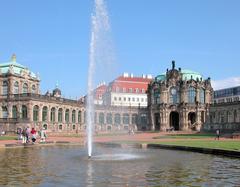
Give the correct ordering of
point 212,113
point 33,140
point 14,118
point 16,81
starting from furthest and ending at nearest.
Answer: point 212,113, point 16,81, point 14,118, point 33,140

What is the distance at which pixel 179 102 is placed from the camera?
398 feet

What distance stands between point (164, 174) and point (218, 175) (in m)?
2.41

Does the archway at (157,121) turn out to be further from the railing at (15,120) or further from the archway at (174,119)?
the railing at (15,120)

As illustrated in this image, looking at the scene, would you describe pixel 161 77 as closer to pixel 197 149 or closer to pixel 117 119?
pixel 117 119

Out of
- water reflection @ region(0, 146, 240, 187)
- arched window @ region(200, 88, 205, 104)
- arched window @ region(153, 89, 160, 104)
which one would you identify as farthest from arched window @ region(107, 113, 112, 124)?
water reflection @ region(0, 146, 240, 187)

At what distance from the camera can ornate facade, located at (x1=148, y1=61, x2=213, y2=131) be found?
11931 cm

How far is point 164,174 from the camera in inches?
A: 718

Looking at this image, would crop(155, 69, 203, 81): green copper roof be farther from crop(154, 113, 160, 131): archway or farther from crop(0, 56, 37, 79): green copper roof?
crop(0, 56, 37, 79): green copper roof

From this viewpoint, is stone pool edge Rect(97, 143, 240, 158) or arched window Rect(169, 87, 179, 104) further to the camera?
arched window Rect(169, 87, 179, 104)

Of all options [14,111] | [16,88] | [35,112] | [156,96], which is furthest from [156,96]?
[14,111]

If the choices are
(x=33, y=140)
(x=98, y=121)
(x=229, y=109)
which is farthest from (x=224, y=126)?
(x=33, y=140)

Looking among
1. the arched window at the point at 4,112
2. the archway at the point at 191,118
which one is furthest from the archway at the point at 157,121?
the arched window at the point at 4,112

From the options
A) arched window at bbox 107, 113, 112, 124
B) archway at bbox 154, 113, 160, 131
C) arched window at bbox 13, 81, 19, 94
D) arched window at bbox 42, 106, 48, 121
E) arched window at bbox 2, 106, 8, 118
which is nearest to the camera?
arched window at bbox 2, 106, 8, 118

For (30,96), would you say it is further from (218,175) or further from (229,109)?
(218,175)
